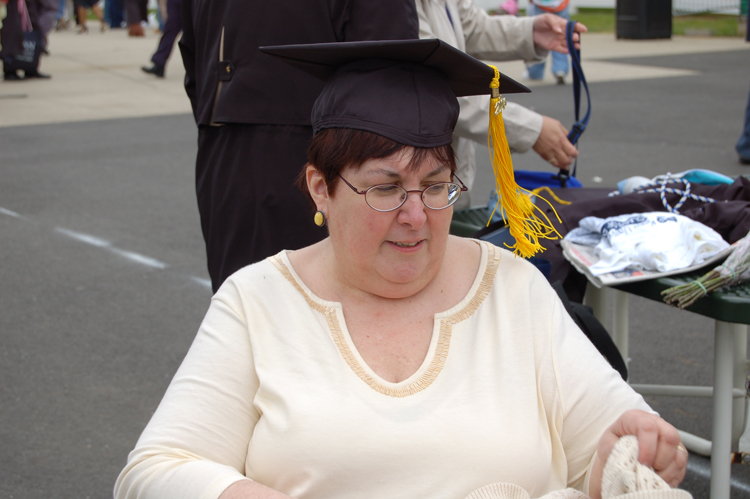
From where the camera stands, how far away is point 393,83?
1.71m

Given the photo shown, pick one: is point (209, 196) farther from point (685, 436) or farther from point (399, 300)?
point (685, 436)

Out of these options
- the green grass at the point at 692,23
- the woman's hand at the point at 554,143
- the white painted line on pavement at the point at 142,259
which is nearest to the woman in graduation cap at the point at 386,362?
the woman's hand at the point at 554,143

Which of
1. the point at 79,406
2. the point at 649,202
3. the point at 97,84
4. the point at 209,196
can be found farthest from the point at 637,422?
the point at 97,84

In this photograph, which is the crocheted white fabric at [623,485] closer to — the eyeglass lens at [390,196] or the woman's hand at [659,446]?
the woman's hand at [659,446]

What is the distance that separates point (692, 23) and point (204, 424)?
69.3 feet

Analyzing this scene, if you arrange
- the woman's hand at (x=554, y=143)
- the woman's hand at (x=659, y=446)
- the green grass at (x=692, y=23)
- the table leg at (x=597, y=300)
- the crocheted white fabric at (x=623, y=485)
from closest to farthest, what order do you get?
the crocheted white fabric at (x=623, y=485) < the woman's hand at (x=659, y=446) < the woman's hand at (x=554, y=143) < the table leg at (x=597, y=300) < the green grass at (x=692, y=23)

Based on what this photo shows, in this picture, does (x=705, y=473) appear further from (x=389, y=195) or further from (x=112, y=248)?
(x=112, y=248)

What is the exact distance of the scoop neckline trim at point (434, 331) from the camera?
1710 millimetres

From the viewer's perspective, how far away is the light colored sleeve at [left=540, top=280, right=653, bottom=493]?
5.64ft

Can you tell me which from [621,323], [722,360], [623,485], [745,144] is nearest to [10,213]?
[621,323]

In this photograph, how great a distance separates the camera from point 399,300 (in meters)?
1.88

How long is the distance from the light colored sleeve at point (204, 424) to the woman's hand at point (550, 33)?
2.02m

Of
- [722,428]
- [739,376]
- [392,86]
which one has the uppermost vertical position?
[392,86]

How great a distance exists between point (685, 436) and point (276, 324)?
203cm
